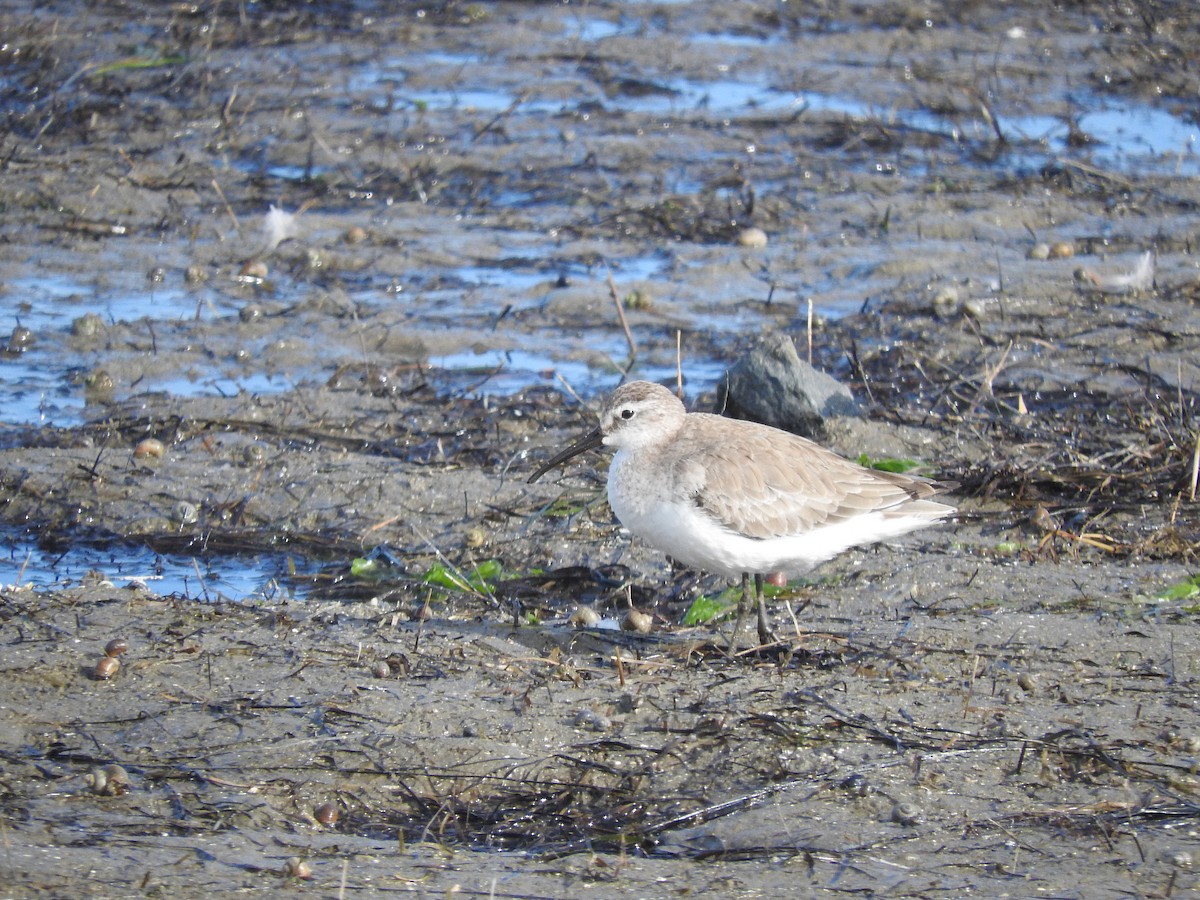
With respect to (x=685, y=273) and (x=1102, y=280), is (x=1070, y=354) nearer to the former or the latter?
(x=1102, y=280)

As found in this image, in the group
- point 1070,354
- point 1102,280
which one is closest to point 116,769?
point 1070,354

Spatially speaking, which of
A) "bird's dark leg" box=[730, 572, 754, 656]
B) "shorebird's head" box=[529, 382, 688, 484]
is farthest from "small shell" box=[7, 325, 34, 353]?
"bird's dark leg" box=[730, 572, 754, 656]

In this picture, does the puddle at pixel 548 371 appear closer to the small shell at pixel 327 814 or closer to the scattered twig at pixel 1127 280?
the scattered twig at pixel 1127 280

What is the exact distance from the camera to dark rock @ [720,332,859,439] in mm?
7566

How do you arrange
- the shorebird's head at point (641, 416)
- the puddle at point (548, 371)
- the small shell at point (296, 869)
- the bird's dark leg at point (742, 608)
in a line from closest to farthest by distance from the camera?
the small shell at point (296, 869) → the bird's dark leg at point (742, 608) → the shorebird's head at point (641, 416) → the puddle at point (548, 371)

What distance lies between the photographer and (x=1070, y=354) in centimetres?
901

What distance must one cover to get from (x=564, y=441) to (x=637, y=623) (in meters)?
1.99

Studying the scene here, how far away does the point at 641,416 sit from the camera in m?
6.12

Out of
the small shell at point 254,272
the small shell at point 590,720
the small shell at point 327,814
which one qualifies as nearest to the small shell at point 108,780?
the small shell at point 327,814

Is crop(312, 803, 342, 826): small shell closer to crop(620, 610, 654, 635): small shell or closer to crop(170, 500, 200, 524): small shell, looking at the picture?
crop(620, 610, 654, 635): small shell

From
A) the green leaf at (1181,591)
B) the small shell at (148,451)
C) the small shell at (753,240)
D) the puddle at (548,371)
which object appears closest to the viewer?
the green leaf at (1181,591)

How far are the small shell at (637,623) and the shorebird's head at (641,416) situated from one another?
70cm

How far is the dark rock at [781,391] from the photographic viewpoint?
7566mm

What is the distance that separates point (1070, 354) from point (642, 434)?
3.99m
